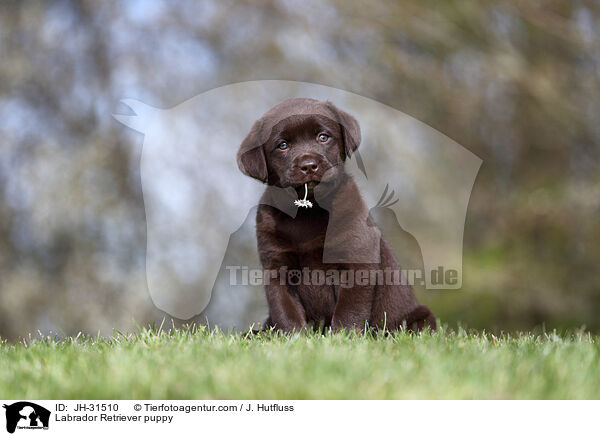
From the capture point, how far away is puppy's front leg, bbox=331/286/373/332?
9.21 ft

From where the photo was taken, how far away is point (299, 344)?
2338 millimetres

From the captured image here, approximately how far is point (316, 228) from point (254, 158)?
434 mm

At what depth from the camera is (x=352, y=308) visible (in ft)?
9.22

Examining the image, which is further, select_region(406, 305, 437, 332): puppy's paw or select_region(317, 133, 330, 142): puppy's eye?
select_region(406, 305, 437, 332): puppy's paw

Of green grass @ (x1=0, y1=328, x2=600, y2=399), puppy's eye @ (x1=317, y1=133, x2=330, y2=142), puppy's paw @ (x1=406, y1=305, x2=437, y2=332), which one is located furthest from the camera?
puppy's paw @ (x1=406, y1=305, x2=437, y2=332)

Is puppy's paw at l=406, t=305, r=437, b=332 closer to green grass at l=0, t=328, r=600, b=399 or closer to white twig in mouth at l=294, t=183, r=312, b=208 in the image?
green grass at l=0, t=328, r=600, b=399
